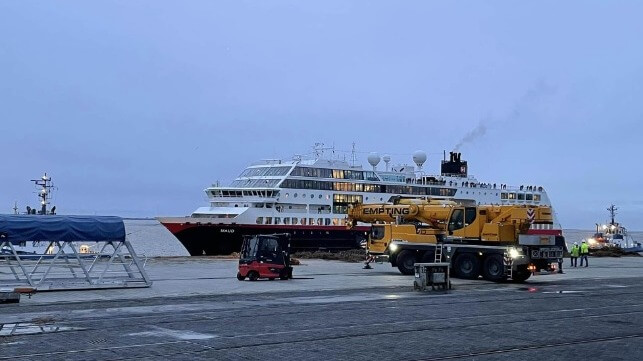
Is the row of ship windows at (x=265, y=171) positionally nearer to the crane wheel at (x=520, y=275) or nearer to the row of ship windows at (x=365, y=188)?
the row of ship windows at (x=365, y=188)

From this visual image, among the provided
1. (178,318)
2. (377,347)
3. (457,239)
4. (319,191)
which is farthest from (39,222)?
(319,191)

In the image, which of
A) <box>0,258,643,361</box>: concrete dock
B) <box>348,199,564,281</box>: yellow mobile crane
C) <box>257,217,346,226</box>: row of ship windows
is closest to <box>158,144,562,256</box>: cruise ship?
<box>257,217,346,226</box>: row of ship windows

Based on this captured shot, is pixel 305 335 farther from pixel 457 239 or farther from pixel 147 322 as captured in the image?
pixel 457 239

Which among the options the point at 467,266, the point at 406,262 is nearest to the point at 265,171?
the point at 406,262

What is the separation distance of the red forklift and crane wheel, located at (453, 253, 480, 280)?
6.86 meters

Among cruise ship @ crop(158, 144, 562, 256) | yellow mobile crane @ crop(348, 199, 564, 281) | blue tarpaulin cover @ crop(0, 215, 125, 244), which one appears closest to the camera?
blue tarpaulin cover @ crop(0, 215, 125, 244)

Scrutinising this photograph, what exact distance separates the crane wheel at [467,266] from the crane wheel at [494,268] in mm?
306

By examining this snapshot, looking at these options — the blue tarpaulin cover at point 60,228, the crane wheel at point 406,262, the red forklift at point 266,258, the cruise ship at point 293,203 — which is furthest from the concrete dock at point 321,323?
the cruise ship at point 293,203

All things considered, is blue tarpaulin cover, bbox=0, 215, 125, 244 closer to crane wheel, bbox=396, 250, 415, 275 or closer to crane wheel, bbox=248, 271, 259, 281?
crane wheel, bbox=248, 271, 259, 281

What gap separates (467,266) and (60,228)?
50.5ft

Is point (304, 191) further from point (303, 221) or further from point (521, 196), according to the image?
point (521, 196)

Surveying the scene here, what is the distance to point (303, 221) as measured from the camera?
63094mm

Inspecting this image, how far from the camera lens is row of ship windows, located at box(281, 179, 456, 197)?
64000 mm

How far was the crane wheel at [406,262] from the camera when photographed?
30.5 metres
